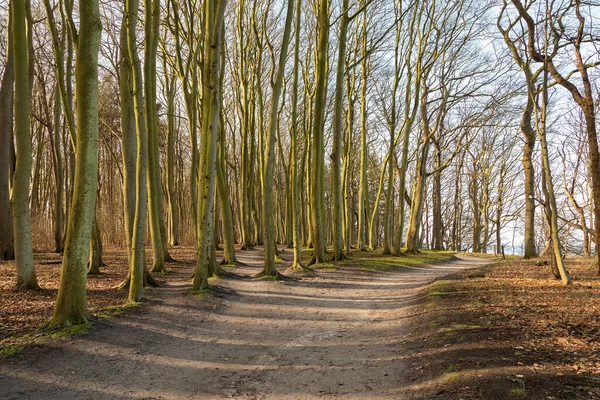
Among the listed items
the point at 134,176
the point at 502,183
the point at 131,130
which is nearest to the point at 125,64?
the point at 131,130

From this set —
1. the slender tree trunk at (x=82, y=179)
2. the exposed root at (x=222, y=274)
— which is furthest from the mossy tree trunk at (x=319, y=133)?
the slender tree trunk at (x=82, y=179)

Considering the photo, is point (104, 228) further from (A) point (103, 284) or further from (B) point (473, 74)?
(B) point (473, 74)

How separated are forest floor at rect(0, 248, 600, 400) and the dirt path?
0.8 inches

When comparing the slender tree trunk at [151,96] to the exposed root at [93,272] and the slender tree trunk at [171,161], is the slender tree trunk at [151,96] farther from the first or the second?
the slender tree trunk at [171,161]

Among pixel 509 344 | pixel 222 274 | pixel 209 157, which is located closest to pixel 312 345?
pixel 509 344

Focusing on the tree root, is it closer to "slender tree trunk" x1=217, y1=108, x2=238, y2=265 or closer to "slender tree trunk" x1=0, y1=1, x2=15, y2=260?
"slender tree trunk" x1=217, y1=108, x2=238, y2=265

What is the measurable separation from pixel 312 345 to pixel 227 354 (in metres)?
1.22

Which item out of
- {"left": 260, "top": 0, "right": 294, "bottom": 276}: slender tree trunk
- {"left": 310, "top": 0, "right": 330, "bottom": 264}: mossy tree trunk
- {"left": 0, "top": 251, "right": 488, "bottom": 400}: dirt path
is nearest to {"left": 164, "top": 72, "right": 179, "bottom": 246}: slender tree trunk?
{"left": 310, "top": 0, "right": 330, "bottom": 264}: mossy tree trunk

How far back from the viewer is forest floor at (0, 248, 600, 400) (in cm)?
421

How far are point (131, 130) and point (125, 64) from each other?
132cm

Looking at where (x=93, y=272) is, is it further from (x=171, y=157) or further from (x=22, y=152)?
(x=171, y=157)

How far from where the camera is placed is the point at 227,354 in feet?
18.3

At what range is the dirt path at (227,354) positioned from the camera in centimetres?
432

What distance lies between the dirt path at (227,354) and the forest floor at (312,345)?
19mm
